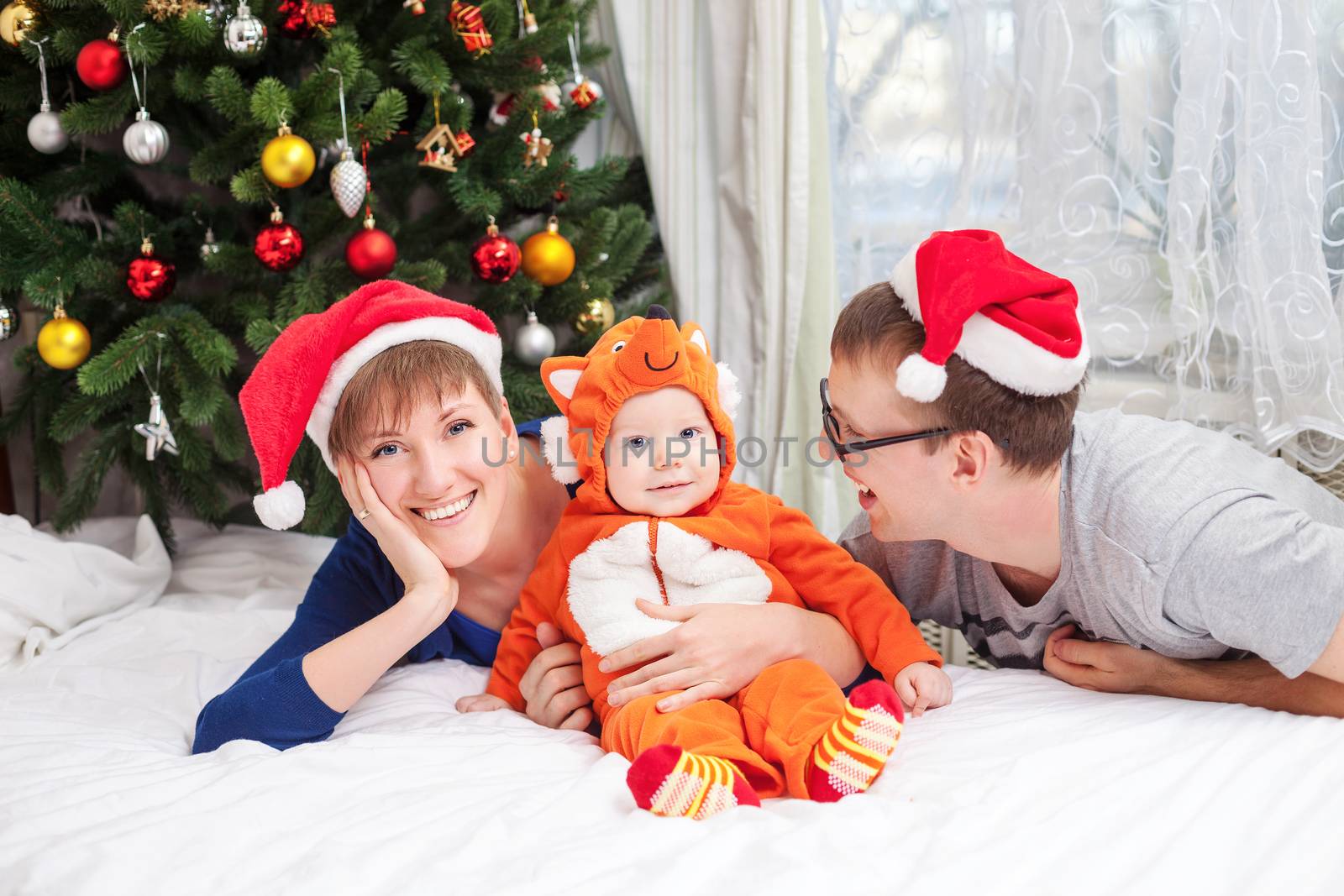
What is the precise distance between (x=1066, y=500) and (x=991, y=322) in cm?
33

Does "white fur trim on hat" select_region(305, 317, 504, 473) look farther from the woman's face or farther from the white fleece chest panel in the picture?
the white fleece chest panel

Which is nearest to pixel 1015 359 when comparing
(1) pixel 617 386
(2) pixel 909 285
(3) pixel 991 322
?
(3) pixel 991 322

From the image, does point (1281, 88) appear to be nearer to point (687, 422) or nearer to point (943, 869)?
point (687, 422)

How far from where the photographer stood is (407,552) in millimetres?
1499

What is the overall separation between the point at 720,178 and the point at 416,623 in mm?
1490

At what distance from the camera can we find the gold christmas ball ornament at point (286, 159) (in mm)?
1897

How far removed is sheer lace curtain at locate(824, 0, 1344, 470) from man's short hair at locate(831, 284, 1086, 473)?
1.86 ft

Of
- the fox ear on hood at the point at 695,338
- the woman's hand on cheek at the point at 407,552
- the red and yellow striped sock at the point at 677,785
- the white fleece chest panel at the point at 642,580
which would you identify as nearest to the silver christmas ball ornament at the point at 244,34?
the woman's hand on cheek at the point at 407,552

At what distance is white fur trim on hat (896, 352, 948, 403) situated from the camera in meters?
1.30

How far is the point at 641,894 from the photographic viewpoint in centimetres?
96

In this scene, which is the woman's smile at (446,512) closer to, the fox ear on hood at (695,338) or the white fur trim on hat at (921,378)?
the fox ear on hood at (695,338)

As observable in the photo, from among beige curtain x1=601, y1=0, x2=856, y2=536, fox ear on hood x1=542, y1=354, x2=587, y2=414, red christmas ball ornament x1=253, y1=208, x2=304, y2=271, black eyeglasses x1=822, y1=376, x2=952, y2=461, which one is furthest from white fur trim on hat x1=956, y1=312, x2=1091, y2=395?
red christmas ball ornament x1=253, y1=208, x2=304, y2=271

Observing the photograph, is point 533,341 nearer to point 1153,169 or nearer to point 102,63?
point 102,63

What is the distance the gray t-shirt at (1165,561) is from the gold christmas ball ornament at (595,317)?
895 millimetres
